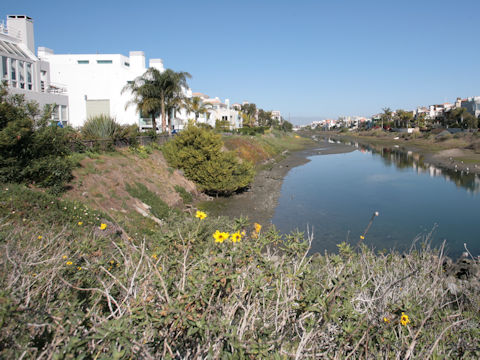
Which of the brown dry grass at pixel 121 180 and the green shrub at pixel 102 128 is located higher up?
the green shrub at pixel 102 128

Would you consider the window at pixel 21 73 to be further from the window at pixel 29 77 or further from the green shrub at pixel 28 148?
the green shrub at pixel 28 148

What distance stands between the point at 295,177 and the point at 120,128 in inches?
807

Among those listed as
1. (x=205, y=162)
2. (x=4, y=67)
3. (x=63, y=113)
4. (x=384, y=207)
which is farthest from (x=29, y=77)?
(x=384, y=207)

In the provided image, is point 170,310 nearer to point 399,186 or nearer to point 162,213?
point 162,213

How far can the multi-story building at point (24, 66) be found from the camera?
22000 mm

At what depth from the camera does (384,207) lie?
84.1 ft

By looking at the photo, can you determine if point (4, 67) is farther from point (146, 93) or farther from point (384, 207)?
point (384, 207)

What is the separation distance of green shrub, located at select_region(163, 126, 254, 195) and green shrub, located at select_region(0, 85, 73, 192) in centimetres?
1190

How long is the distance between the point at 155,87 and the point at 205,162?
13.6m

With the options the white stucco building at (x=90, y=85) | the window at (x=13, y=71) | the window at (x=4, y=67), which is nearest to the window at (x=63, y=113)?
the window at (x=13, y=71)

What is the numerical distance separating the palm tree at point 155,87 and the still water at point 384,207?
14.7m

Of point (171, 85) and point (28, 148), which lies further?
point (171, 85)

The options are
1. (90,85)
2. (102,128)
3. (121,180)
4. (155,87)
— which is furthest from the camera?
(90,85)

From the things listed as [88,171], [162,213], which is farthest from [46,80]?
[162,213]
